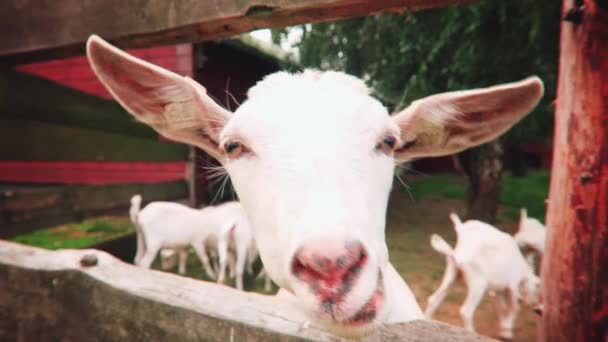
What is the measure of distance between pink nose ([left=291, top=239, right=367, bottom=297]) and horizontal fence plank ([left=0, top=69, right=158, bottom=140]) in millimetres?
2441

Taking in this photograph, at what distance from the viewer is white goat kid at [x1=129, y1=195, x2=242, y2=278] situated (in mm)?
4293

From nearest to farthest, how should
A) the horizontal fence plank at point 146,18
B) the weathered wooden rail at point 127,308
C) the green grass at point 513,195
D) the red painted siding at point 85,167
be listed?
the weathered wooden rail at point 127,308
the horizontal fence plank at point 146,18
the red painted siding at point 85,167
the green grass at point 513,195

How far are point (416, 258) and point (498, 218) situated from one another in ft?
12.2

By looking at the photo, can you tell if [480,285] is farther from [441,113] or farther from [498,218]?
[498,218]

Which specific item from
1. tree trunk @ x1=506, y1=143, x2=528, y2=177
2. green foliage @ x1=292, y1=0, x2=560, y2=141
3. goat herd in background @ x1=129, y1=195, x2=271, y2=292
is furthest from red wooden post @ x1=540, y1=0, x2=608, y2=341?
tree trunk @ x1=506, y1=143, x2=528, y2=177

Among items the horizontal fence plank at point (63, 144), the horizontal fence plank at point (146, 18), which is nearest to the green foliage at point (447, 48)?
the horizontal fence plank at point (63, 144)

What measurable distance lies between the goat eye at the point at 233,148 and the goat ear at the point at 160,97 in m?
0.21

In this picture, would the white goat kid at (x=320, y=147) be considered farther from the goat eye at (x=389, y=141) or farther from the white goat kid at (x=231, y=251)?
the white goat kid at (x=231, y=251)

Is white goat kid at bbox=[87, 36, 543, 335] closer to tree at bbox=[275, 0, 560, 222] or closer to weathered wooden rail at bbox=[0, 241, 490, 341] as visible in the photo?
weathered wooden rail at bbox=[0, 241, 490, 341]

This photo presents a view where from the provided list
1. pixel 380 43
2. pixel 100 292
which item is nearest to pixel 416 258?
pixel 380 43

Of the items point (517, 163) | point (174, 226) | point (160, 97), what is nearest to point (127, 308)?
point (160, 97)

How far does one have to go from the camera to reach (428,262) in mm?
5156

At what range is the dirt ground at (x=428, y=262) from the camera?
13.2 feet

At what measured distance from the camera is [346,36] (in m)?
5.68
